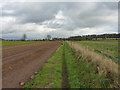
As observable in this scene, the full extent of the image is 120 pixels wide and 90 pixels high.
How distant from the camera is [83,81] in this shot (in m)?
8.48

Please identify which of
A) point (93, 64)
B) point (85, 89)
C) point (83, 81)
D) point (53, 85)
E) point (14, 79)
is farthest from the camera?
point (93, 64)

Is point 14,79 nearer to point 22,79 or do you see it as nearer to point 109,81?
point 22,79

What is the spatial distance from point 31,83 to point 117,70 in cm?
427

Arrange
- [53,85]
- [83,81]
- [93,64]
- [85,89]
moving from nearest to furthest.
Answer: [85,89]
[53,85]
[83,81]
[93,64]

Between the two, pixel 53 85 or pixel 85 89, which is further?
pixel 53 85

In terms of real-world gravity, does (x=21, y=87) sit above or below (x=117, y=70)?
below

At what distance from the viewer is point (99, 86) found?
7.36 metres

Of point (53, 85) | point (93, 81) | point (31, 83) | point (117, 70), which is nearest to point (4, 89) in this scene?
point (31, 83)

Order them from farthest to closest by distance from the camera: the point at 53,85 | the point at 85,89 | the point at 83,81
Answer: the point at 83,81 < the point at 53,85 < the point at 85,89

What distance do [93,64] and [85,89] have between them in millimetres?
3897

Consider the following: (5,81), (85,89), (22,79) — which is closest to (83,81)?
(85,89)

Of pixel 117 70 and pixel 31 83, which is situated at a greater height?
pixel 117 70

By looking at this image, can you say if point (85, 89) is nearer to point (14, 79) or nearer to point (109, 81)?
point (109, 81)

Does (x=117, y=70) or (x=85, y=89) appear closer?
(x=85, y=89)
